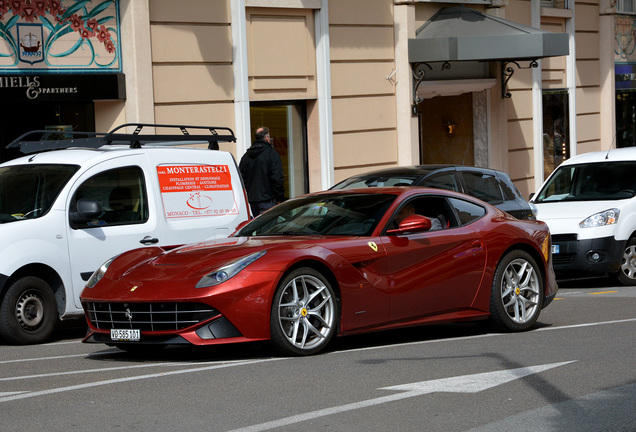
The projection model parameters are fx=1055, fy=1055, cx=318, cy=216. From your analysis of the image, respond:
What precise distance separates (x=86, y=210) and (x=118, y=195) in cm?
69

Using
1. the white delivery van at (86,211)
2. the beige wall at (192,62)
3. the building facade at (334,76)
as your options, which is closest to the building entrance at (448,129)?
the building facade at (334,76)

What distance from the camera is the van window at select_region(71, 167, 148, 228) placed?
33.4 ft

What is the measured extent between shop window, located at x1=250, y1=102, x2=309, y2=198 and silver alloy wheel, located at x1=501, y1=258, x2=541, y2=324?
358 inches

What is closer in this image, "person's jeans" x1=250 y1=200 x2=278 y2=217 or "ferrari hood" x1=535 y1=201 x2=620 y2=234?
"ferrari hood" x1=535 y1=201 x2=620 y2=234

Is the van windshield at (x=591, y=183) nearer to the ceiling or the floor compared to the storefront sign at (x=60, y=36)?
nearer to the floor

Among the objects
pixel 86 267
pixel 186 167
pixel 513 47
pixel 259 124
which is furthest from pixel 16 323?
pixel 513 47

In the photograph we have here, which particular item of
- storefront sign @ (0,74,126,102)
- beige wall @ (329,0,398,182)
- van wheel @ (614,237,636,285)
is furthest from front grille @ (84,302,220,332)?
beige wall @ (329,0,398,182)

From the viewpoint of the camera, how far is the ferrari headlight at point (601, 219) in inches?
552

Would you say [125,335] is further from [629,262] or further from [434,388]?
[629,262]

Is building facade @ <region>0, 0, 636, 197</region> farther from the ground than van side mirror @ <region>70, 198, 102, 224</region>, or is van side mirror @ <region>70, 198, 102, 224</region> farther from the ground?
building facade @ <region>0, 0, 636, 197</region>

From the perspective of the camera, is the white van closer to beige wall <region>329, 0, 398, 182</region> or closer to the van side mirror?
beige wall <region>329, 0, 398, 182</region>

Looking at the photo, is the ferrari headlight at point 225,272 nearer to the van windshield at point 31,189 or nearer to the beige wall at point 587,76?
the van windshield at point 31,189

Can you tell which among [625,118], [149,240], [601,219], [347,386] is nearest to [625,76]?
[625,118]

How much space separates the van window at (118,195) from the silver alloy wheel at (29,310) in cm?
88
